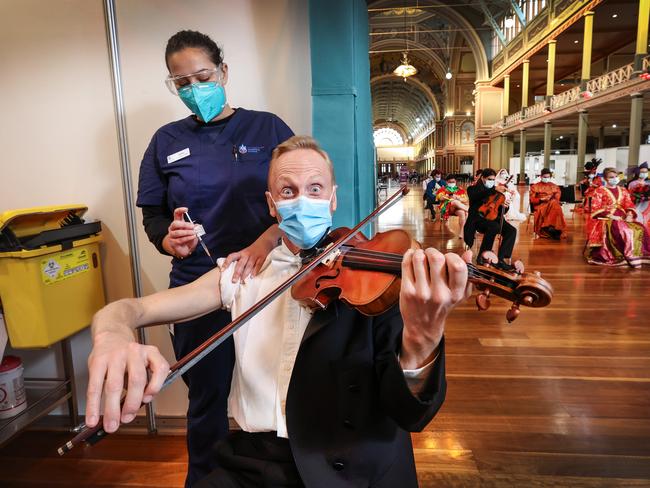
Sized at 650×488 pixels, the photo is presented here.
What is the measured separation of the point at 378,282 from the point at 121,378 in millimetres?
573

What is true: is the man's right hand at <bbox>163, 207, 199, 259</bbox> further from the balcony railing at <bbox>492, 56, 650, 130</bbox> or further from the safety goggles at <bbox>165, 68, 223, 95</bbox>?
the balcony railing at <bbox>492, 56, 650, 130</bbox>

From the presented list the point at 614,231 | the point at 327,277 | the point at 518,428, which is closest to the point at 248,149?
the point at 327,277

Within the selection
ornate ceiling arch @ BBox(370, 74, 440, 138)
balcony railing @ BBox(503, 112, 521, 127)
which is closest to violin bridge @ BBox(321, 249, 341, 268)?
balcony railing @ BBox(503, 112, 521, 127)

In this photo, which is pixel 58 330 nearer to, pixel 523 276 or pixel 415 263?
pixel 415 263

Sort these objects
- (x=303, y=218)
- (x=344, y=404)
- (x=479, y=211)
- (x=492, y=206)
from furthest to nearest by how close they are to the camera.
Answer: (x=479, y=211) → (x=492, y=206) → (x=303, y=218) → (x=344, y=404)

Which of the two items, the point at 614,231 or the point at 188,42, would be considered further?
the point at 614,231

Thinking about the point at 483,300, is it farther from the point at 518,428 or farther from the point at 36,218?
the point at 36,218

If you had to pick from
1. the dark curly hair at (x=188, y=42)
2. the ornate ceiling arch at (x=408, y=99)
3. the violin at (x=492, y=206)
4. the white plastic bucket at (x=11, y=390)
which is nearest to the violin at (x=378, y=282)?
the dark curly hair at (x=188, y=42)

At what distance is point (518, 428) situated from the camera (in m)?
2.22

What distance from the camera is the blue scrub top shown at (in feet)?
5.04

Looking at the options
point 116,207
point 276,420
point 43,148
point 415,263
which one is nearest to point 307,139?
point 415,263

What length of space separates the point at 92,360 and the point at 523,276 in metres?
0.82

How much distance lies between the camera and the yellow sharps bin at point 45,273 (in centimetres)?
178

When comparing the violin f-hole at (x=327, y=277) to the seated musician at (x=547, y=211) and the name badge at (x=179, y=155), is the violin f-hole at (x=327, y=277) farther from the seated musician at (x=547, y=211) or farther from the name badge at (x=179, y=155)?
the seated musician at (x=547, y=211)
